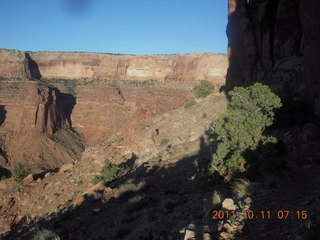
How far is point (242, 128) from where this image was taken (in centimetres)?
1127

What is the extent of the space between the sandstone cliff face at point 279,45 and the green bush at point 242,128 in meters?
1.85

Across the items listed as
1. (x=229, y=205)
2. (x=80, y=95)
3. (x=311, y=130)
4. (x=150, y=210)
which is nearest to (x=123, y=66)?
(x=80, y=95)

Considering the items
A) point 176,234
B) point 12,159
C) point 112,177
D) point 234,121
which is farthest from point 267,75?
point 12,159

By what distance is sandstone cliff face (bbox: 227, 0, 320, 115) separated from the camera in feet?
36.5

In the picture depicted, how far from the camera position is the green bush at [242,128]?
1075cm

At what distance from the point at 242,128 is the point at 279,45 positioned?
8665 millimetres

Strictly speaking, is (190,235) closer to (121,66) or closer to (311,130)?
(311,130)

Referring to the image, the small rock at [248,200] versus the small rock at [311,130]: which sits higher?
the small rock at [311,130]

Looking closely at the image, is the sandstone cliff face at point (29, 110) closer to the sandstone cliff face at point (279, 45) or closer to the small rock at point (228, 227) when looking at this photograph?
the sandstone cliff face at point (279, 45)

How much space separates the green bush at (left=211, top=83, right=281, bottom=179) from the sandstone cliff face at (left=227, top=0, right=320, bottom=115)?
1.85m

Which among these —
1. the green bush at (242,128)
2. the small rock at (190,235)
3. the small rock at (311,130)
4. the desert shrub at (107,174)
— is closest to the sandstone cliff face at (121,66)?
the desert shrub at (107,174)

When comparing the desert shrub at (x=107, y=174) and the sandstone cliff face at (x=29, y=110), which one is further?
the sandstone cliff face at (x=29, y=110)

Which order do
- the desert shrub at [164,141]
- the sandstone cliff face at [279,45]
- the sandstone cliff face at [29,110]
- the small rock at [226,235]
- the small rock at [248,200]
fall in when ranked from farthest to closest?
the sandstone cliff face at [29,110]
the desert shrub at [164,141]
the sandstone cliff face at [279,45]
the small rock at [248,200]
the small rock at [226,235]

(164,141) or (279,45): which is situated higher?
(279,45)
